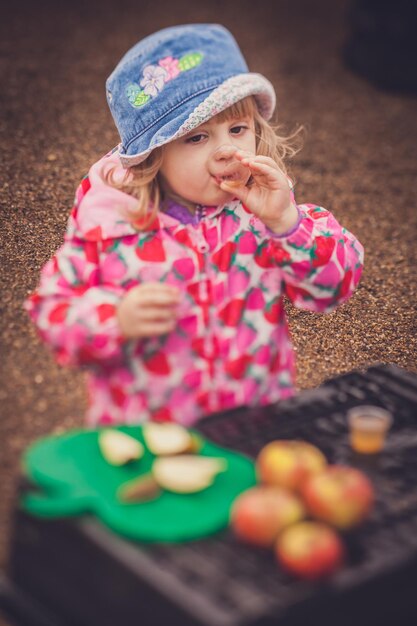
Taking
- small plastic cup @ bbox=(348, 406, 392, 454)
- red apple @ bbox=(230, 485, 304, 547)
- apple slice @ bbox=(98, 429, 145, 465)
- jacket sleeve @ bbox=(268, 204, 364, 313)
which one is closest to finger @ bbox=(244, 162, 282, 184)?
jacket sleeve @ bbox=(268, 204, 364, 313)

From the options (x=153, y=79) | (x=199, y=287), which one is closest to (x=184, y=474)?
(x=199, y=287)

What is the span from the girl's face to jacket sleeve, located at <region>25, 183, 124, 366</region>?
29 cm

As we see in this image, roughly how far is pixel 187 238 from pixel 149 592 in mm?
969

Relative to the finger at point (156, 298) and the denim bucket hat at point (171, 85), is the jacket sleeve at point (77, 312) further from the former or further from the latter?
the denim bucket hat at point (171, 85)

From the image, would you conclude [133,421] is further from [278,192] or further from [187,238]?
[278,192]

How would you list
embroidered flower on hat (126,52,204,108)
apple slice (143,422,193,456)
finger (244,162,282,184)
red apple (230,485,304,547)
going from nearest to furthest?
1. red apple (230,485,304,547)
2. apple slice (143,422,193,456)
3. finger (244,162,282,184)
4. embroidered flower on hat (126,52,204,108)

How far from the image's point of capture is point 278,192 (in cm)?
237

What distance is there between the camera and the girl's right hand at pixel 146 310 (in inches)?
85.2

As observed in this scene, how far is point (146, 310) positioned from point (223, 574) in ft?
2.05

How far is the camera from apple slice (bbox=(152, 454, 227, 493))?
1.96 m

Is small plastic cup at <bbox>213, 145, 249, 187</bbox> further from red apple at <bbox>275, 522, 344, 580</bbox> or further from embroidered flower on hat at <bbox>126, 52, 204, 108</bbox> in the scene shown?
red apple at <bbox>275, 522, 344, 580</bbox>

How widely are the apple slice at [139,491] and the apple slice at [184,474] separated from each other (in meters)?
0.02

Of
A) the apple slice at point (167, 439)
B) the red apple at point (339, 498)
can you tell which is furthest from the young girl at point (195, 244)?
the red apple at point (339, 498)

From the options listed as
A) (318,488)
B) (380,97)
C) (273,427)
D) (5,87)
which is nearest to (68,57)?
(5,87)
